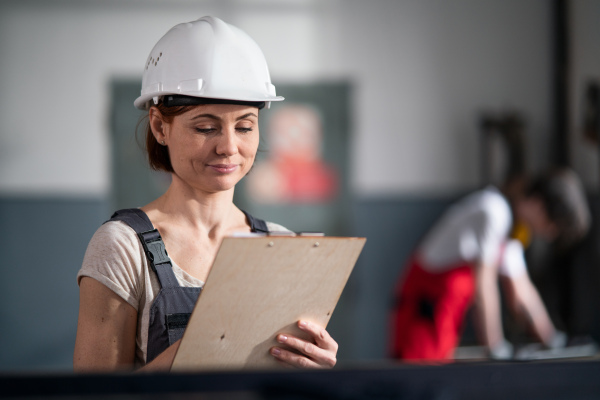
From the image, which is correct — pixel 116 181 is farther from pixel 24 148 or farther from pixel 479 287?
pixel 479 287

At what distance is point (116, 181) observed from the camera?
4.29 meters

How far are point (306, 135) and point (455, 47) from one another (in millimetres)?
1441

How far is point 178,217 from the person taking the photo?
3.40 feet

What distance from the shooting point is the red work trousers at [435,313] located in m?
2.76

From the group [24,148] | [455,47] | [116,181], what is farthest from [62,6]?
[455,47]

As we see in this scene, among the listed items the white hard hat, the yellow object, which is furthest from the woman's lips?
the yellow object

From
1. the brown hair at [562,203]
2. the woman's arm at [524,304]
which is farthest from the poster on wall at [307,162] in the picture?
the brown hair at [562,203]

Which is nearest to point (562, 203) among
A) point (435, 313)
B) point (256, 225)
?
point (435, 313)

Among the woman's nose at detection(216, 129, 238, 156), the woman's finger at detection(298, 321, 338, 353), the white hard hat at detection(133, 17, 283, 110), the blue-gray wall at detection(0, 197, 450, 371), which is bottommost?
the blue-gray wall at detection(0, 197, 450, 371)

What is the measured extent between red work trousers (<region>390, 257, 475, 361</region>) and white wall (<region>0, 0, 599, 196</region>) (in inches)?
71.8

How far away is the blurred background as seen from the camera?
422 centimetres

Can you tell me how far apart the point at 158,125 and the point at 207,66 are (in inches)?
5.8

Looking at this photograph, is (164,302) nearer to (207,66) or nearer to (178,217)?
(178,217)

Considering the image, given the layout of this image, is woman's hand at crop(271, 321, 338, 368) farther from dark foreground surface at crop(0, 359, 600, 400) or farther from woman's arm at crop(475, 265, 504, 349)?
woman's arm at crop(475, 265, 504, 349)
